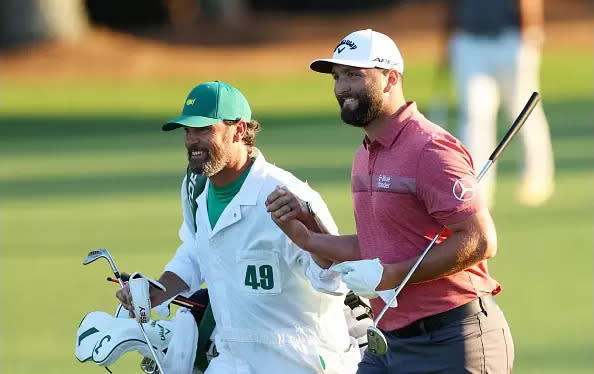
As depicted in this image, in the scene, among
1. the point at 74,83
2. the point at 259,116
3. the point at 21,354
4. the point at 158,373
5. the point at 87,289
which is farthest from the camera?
the point at 74,83

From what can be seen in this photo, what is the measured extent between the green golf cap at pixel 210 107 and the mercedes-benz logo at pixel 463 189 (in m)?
1.53

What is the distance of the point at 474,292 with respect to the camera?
20.7 ft

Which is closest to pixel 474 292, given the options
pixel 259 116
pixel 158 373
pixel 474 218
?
pixel 474 218

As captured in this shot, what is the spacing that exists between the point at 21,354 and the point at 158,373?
3.04 m

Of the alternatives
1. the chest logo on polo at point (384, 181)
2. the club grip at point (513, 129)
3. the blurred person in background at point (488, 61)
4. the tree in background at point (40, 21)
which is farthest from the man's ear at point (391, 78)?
the tree in background at point (40, 21)

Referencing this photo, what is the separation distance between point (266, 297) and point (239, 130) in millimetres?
835

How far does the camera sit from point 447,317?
6.29 meters

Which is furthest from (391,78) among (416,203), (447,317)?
(447,317)

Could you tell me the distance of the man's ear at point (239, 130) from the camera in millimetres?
7316

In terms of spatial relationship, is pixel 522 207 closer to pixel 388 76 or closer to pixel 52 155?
pixel 52 155

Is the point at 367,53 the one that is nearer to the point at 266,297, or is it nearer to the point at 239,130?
the point at 239,130

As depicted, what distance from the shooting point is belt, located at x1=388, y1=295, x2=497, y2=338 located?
6293 millimetres

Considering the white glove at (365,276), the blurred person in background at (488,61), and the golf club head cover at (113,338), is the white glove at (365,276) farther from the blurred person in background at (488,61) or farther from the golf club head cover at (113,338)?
the blurred person in background at (488,61)

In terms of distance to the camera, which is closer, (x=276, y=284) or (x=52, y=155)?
(x=276, y=284)
